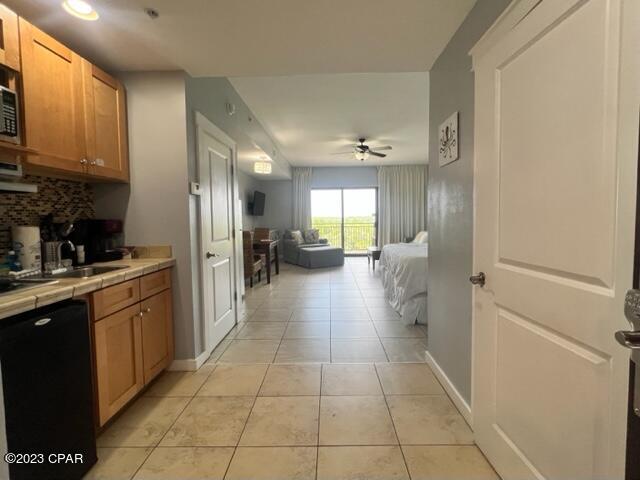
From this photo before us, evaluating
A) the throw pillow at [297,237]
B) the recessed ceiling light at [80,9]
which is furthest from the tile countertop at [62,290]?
the throw pillow at [297,237]

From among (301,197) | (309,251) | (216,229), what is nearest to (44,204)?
(216,229)

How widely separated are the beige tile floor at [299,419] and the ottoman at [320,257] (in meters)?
4.16

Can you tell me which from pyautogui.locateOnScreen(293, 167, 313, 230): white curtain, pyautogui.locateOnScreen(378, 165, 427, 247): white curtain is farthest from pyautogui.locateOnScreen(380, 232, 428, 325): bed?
pyautogui.locateOnScreen(293, 167, 313, 230): white curtain

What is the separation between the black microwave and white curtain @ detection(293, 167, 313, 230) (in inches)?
290

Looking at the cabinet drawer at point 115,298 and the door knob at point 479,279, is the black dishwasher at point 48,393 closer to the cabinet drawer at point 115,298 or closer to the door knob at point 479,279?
the cabinet drawer at point 115,298

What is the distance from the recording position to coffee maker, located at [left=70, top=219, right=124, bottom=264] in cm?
209

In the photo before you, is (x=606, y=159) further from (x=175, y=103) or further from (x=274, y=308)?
(x=274, y=308)

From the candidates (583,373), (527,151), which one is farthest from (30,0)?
(583,373)

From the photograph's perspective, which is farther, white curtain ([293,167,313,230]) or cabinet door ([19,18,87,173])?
white curtain ([293,167,313,230])

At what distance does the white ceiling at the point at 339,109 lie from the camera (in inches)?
134

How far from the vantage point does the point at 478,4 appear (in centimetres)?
158

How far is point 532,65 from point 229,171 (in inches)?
108

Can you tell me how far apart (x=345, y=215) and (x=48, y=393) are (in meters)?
8.19

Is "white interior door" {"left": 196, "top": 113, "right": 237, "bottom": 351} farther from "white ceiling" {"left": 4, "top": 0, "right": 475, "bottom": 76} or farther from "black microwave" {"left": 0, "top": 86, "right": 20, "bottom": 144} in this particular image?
"black microwave" {"left": 0, "top": 86, "right": 20, "bottom": 144}
